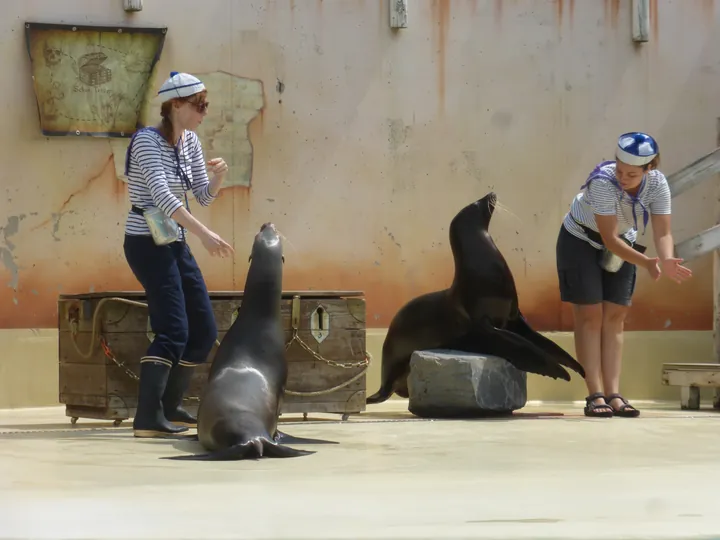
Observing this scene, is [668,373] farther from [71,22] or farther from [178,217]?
[71,22]

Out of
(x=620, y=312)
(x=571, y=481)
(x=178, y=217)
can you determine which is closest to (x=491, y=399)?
(x=620, y=312)

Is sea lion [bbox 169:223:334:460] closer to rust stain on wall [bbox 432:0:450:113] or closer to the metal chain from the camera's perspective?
the metal chain

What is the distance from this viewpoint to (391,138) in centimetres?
808

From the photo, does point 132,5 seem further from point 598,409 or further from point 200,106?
point 598,409

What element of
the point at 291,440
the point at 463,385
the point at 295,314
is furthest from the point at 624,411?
the point at 291,440

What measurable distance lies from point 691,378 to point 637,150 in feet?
5.30

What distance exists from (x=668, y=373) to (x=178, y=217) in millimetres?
3408

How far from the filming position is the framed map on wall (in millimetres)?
7578

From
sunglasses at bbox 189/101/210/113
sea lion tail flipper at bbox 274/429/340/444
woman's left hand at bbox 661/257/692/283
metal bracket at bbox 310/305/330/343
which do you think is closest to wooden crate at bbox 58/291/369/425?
metal bracket at bbox 310/305/330/343

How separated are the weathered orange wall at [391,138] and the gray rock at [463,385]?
1283 millimetres

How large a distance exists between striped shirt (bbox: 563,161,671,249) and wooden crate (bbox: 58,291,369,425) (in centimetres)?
121

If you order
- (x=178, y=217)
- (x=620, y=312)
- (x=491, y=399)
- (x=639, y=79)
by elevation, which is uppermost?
(x=639, y=79)

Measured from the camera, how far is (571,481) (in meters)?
3.98

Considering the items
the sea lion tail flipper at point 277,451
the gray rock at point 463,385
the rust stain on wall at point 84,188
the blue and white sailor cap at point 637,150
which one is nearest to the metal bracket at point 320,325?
the gray rock at point 463,385
